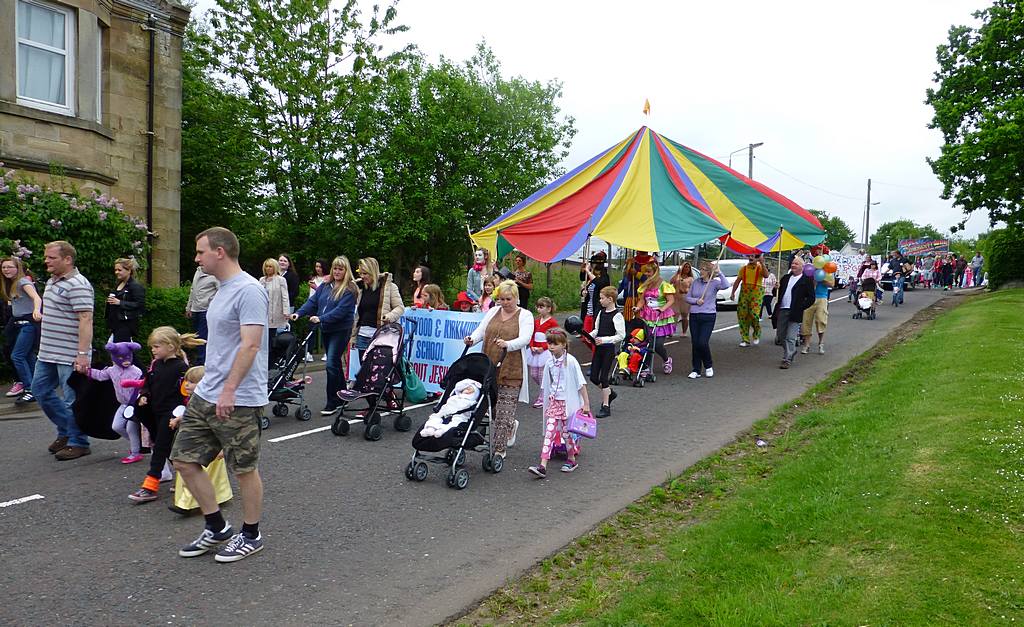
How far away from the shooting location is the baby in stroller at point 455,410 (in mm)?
6441

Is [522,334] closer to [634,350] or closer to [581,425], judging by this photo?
[581,425]

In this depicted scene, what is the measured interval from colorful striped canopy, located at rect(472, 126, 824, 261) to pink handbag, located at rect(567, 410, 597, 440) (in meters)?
5.38

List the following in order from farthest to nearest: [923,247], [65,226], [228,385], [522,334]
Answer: [923,247], [65,226], [522,334], [228,385]

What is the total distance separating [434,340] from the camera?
1001 centimetres

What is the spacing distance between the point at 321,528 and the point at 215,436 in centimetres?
115

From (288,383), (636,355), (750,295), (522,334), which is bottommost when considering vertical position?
(288,383)

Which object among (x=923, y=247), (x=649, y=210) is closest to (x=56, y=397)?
(x=649, y=210)

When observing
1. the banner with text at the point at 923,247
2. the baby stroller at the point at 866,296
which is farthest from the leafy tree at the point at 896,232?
the baby stroller at the point at 866,296

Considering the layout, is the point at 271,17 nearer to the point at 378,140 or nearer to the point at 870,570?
the point at 378,140

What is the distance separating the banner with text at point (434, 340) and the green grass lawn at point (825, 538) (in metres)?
3.68

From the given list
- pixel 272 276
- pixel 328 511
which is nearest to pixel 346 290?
pixel 272 276

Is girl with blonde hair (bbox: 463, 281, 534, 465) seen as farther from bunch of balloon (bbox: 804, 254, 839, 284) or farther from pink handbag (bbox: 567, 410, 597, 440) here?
bunch of balloon (bbox: 804, 254, 839, 284)

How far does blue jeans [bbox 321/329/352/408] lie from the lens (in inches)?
347

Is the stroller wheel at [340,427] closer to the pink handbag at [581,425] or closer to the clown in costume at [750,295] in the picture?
the pink handbag at [581,425]
